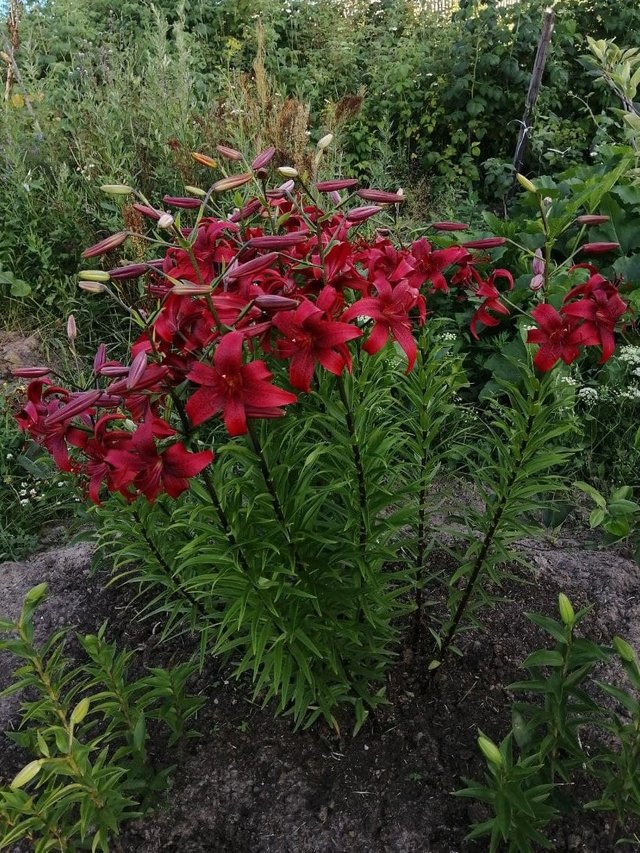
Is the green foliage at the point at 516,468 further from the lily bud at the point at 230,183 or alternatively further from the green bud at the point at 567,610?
the lily bud at the point at 230,183

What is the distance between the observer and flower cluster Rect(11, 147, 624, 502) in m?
1.04

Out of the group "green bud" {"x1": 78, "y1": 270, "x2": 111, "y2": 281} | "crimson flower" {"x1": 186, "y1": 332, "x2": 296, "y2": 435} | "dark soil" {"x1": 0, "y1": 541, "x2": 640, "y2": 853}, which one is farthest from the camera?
"dark soil" {"x1": 0, "y1": 541, "x2": 640, "y2": 853}

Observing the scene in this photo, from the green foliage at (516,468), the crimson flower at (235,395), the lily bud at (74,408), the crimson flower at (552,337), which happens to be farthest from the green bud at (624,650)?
the lily bud at (74,408)

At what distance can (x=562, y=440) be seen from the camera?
2943 millimetres

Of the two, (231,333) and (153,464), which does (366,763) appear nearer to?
(153,464)

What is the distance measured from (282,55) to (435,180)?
6.01 feet

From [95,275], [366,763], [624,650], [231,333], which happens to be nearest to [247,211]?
[95,275]

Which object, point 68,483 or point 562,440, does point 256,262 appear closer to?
point 68,483

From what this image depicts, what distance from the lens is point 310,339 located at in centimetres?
110

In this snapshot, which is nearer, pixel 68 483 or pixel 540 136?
pixel 68 483

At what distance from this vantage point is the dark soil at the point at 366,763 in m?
1.73

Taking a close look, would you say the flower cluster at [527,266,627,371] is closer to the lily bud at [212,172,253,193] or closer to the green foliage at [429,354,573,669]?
the green foliage at [429,354,573,669]

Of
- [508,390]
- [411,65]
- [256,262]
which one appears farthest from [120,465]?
[411,65]

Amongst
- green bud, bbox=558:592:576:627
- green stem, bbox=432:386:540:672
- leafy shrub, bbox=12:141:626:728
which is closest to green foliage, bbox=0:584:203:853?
leafy shrub, bbox=12:141:626:728
